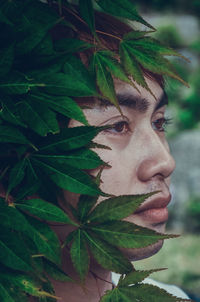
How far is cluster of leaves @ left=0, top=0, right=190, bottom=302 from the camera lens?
919 mm

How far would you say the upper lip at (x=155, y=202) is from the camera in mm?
1232

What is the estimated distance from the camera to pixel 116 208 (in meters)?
0.96

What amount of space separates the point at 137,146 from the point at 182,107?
8853mm

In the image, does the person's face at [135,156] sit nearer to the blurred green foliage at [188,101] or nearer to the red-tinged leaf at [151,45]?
the red-tinged leaf at [151,45]

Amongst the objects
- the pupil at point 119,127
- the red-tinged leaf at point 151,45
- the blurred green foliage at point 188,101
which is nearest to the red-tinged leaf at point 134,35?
the red-tinged leaf at point 151,45

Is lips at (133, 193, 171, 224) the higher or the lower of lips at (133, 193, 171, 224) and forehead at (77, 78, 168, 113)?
the lower

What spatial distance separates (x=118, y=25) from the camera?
4.49ft

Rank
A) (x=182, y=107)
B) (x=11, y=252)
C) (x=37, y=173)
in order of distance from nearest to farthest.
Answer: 1. (x=11, y=252)
2. (x=37, y=173)
3. (x=182, y=107)

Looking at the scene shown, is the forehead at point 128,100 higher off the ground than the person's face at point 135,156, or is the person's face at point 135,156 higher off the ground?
the forehead at point 128,100

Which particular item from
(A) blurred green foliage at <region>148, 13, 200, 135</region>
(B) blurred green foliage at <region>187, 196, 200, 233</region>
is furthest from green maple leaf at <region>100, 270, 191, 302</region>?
(A) blurred green foliage at <region>148, 13, 200, 135</region>

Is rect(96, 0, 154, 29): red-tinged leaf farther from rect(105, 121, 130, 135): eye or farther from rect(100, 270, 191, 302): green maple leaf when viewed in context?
rect(100, 270, 191, 302): green maple leaf

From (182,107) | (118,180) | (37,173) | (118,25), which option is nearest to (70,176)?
(37,173)

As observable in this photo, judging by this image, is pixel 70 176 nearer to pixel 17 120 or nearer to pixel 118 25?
pixel 17 120

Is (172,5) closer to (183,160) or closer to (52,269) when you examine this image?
(183,160)
